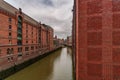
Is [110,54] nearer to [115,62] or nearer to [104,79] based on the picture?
[115,62]

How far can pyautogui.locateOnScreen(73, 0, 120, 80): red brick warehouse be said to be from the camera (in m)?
12.4

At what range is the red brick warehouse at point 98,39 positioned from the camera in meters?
12.4

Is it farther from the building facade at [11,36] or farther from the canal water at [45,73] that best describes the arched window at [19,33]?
the canal water at [45,73]

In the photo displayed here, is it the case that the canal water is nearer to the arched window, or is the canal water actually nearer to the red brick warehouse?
the arched window

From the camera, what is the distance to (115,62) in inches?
485

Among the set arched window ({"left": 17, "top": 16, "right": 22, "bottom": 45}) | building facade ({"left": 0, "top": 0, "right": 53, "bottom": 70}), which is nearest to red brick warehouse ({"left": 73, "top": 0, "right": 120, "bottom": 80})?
building facade ({"left": 0, "top": 0, "right": 53, "bottom": 70})

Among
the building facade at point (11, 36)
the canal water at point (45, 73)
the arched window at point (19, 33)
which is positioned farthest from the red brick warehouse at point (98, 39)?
the arched window at point (19, 33)

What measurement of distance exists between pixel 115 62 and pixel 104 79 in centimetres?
207

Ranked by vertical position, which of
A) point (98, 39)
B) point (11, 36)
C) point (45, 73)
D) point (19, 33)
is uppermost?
point (19, 33)

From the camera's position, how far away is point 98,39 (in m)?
13.0

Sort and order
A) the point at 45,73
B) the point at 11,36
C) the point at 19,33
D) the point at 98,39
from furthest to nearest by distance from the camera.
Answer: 1. the point at 19,33
2. the point at 11,36
3. the point at 45,73
4. the point at 98,39

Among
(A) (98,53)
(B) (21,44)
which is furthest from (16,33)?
(A) (98,53)

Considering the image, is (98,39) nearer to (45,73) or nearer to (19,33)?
(45,73)

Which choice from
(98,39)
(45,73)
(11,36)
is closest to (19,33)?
(11,36)
